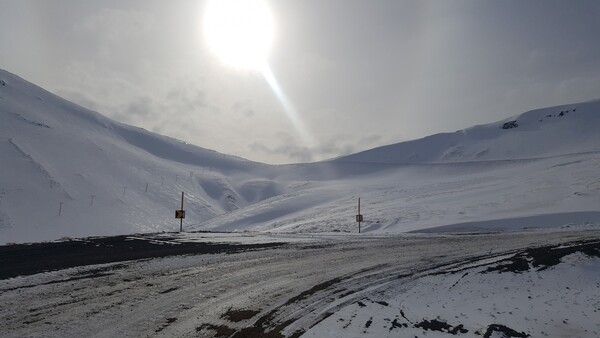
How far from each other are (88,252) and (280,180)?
443 ft

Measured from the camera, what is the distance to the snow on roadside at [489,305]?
8.26 m

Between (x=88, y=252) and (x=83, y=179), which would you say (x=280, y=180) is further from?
(x=88, y=252)

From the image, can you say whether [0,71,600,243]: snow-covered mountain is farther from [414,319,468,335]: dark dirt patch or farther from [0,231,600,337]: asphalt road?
[414,319,468,335]: dark dirt patch

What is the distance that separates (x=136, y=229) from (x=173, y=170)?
64.3 meters

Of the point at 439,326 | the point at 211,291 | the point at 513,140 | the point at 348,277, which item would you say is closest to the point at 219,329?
the point at 211,291

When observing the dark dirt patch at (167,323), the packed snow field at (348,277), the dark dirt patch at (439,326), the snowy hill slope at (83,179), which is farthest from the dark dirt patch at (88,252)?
the snowy hill slope at (83,179)

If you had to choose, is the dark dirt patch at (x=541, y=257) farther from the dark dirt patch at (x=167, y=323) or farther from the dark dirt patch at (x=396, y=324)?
the dark dirt patch at (x=167, y=323)

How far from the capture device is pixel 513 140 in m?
136

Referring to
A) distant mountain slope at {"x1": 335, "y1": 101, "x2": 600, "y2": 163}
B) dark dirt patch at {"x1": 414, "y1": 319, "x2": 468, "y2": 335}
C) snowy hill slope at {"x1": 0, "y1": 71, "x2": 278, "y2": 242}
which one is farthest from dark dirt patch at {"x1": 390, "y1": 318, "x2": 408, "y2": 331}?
distant mountain slope at {"x1": 335, "y1": 101, "x2": 600, "y2": 163}

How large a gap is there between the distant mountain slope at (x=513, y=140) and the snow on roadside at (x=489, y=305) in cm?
11228

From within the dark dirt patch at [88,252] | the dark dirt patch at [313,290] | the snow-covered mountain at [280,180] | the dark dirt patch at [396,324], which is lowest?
the dark dirt patch at [396,324]

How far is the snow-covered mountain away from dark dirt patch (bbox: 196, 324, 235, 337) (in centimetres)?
2432

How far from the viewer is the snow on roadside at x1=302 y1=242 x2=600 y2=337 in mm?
8258

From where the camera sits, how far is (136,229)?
60500 millimetres
